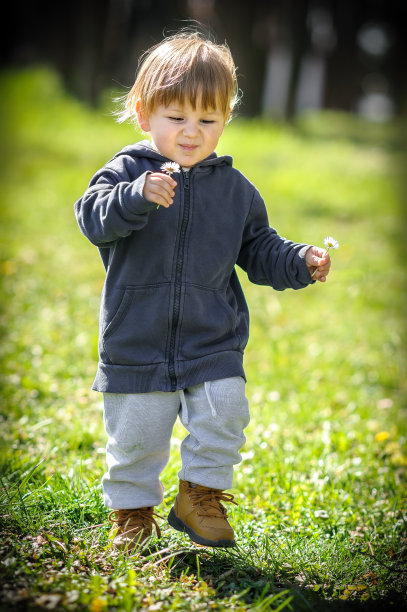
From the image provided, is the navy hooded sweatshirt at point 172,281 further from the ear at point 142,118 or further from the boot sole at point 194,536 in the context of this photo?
the boot sole at point 194,536

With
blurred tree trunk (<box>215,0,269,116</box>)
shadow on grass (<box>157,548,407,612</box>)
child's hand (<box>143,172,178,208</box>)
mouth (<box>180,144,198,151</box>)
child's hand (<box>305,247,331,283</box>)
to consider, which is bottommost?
shadow on grass (<box>157,548,407,612</box>)

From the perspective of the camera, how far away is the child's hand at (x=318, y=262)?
8.28 feet

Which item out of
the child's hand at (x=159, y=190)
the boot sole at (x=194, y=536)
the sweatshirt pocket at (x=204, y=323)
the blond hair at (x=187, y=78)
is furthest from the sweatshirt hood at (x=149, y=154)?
the boot sole at (x=194, y=536)

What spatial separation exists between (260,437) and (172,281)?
1.57m

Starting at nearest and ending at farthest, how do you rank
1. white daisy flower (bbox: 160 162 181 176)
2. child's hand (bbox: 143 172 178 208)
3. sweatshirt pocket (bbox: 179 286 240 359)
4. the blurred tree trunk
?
child's hand (bbox: 143 172 178 208) → white daisy flower (bbox: 160 162 181 176) → sweatshirt pocket (bbox: 179 286 240 359) → the blurred tree trunk

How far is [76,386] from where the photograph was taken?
440 centimetres

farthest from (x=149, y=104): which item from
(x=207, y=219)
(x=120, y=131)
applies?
(x=120, y=131)

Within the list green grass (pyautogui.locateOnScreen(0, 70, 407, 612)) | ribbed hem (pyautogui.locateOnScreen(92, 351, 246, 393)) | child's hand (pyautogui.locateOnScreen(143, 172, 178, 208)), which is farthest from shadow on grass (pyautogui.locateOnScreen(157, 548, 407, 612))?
child's hand (pyautogui.locateOnScreen(143, 172, 178, 208))

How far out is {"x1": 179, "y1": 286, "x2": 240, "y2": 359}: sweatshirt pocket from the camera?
255 cm

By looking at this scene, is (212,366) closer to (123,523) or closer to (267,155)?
(123,523)

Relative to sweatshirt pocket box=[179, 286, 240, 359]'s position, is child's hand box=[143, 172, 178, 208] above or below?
above

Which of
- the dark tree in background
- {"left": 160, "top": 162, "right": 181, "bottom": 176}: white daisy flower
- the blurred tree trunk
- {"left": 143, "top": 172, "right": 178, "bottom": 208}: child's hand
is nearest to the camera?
{"left": 143, "top": 172, "right": 178, "bottom": 208}: child's hand

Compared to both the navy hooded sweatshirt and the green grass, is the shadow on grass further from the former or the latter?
the navy hooded sweatshirt

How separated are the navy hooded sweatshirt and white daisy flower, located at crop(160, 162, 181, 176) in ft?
0.38
